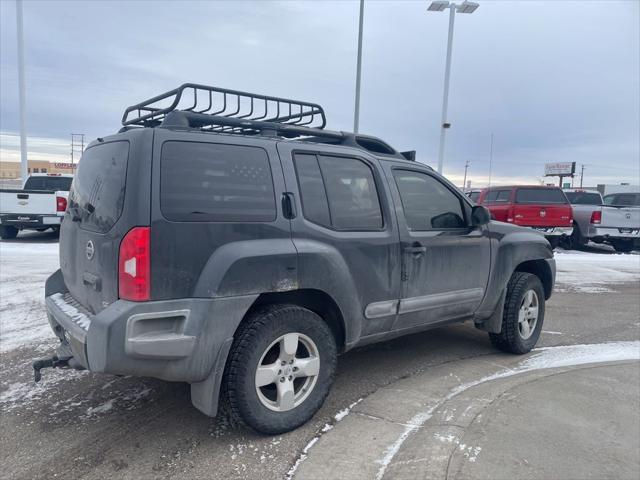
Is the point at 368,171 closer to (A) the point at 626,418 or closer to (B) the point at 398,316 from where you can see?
(B) the point at 398,316

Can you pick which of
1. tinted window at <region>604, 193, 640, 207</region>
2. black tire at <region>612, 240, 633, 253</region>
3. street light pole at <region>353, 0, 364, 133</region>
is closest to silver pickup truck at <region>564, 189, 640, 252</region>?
black tire at <region>612, 240, 633, 253</region>

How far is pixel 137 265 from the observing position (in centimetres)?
265

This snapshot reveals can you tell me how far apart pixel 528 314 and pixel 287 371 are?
2945mm

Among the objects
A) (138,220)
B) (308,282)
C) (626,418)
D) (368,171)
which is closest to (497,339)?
(626,418)

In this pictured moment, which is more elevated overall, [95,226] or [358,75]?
[358,75]

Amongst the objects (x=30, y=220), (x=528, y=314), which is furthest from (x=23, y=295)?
(x=30, y=220)

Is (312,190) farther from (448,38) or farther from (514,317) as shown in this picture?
(448,38)

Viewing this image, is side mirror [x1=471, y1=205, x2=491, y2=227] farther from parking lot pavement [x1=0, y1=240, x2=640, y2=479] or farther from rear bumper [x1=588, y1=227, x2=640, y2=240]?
rear bumper [x1=588, y1=227, x2=640, y2=240]

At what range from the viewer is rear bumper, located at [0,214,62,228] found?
1255 centimetres

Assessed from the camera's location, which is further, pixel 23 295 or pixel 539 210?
pixel 539 210

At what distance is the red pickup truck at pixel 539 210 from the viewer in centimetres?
1323

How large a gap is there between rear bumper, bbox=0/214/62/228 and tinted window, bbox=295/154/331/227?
11.1m

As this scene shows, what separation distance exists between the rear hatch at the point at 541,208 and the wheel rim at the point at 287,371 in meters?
11.2

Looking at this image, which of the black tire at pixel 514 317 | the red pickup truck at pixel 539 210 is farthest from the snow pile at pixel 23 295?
the red pickup truck at pixel 539 210
